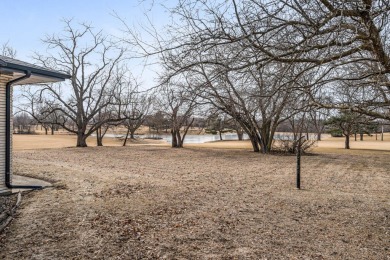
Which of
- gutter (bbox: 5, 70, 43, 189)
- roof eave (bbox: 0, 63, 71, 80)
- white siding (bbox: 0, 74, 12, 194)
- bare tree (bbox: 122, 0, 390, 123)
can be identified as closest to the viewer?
bare tree (bbox: 122, 0, 390, 123)

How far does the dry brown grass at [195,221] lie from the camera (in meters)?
4.58

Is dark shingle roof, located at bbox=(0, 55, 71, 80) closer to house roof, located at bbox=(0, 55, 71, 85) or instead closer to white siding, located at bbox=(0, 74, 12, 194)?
house roof, located at bbox=(0, 55, 71, 85)

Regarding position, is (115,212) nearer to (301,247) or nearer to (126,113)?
(301,247)

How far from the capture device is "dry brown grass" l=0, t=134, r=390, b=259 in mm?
4582

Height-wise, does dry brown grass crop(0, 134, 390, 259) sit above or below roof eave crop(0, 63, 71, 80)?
below

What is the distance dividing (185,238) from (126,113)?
2677 cm

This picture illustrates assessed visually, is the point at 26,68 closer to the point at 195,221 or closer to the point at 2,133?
the point at 2,133

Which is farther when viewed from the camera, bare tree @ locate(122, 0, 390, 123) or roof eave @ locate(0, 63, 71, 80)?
roof eave @ locate(0, 63, 71, 80)

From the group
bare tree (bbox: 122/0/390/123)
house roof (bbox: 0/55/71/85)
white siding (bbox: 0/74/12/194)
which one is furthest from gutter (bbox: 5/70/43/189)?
bare tree (bbox: 122/0/390/123)

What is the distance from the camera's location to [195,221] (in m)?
5.90

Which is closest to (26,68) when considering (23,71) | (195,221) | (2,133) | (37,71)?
(23,71)

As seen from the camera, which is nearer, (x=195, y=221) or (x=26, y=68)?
(x=195, y=221)

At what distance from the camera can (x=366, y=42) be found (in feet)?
14.5

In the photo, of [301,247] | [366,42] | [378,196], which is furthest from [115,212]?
[378,196]
